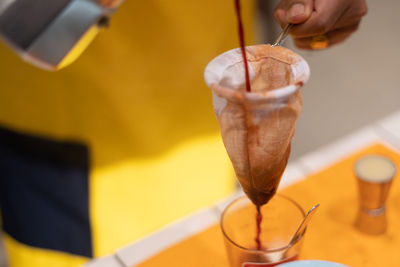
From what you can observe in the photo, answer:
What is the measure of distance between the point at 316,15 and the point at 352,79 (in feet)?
2.87

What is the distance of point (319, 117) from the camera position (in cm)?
165

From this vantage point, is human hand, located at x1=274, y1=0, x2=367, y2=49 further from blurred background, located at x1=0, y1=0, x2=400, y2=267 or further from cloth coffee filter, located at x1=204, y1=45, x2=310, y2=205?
blurred background, located at x1=0, y1=0, x2=400, y2=267

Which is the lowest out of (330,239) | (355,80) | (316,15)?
(355,80)

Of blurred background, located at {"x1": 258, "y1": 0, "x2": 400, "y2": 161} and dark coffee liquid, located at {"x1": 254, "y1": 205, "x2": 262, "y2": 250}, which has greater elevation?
dark coffee liquid, located at {"x1": 254, "y1": 205, "x2": 262, "y2": 250}

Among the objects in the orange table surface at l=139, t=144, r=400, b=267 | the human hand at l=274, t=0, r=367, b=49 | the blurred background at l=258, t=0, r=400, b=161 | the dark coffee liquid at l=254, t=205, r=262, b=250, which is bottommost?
the blurred background at l=258, t=0, r=400, b=161

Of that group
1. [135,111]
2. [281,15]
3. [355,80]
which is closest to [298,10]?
[281,15]

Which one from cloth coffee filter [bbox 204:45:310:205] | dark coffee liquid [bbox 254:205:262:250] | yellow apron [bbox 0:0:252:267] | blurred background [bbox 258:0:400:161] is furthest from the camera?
blurred background [bbox 258:0:400:161]

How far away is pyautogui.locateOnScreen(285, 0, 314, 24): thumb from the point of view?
2.13 ft

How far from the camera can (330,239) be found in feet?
2.24

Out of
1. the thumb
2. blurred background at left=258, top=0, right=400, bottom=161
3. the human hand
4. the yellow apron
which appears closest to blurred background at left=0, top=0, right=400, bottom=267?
blurred background at left=258, top=0, right=400, bottom=161

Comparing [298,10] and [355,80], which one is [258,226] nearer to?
[298,10]

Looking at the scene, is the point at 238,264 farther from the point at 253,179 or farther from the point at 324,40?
the point at 324,40

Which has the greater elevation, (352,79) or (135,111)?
(135,111)

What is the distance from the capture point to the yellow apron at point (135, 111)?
0.94 meters
